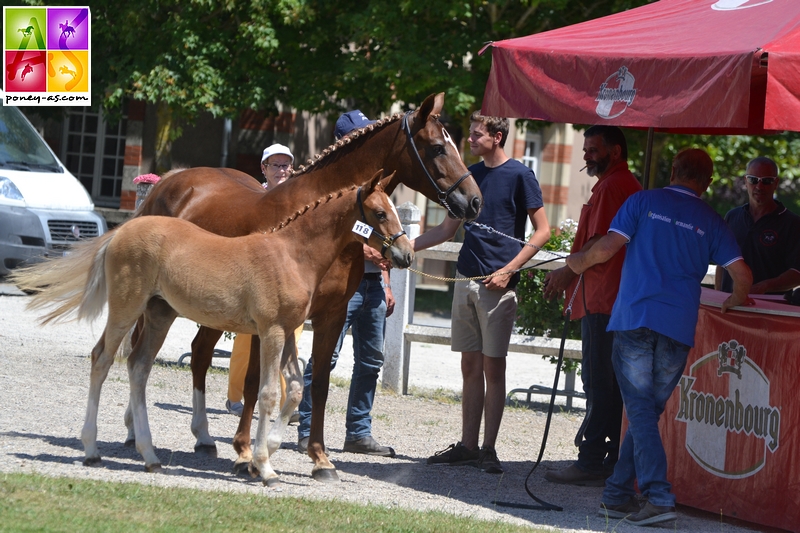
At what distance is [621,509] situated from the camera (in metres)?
5.70

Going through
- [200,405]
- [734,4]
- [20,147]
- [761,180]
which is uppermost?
[734,4]

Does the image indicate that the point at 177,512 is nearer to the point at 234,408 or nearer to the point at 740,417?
the point at 740,417

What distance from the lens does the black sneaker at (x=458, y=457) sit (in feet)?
22.2

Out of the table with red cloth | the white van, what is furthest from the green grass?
the white van

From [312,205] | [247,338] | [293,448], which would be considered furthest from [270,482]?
[247,338]

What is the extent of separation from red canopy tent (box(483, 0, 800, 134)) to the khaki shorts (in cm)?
128

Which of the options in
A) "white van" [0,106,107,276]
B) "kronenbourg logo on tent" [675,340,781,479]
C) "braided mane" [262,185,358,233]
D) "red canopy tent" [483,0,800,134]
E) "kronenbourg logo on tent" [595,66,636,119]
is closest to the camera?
"red canopy tent" [483,0,800,134]

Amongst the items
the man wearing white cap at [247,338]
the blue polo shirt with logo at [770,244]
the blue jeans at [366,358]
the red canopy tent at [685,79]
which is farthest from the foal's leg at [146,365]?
the blue polo shirt with logo at [770,244]

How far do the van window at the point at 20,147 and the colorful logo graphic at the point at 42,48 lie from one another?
141 cm

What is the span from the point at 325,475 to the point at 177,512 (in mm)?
1379

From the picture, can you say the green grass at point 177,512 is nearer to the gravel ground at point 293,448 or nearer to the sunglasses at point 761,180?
the gravel ground at point 293,448

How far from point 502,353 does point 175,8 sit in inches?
469

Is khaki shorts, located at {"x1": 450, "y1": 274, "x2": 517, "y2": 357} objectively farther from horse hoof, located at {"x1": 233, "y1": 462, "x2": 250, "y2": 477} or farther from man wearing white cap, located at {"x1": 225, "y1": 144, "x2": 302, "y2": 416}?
horse hoof, located at {"x1": 233, "y1": 462, "x2": 250, "y2": 477}

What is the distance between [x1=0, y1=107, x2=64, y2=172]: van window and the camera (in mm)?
13836
